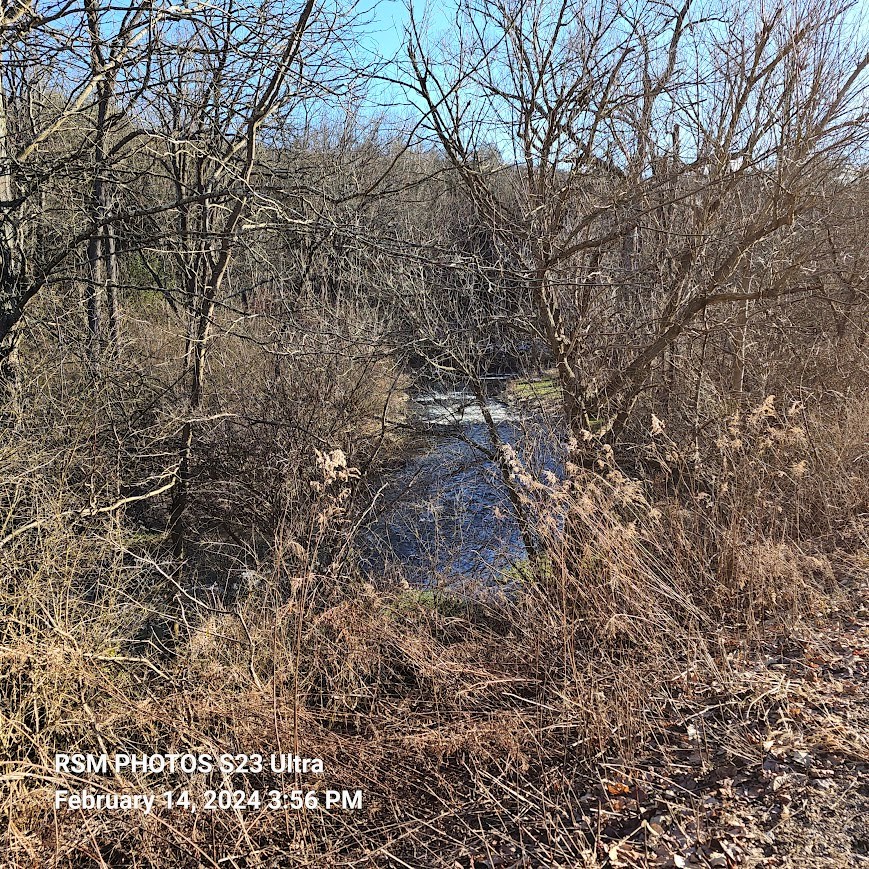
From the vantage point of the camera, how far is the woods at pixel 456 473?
3074mm

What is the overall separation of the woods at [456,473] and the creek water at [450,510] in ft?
0.42

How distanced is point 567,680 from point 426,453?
28.6 feet

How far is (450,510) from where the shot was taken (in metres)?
8.59

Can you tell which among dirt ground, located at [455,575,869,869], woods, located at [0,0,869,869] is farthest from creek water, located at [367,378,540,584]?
dirt ground, located at [455,575,869,869]

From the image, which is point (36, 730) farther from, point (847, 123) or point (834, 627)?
point (847, 123)

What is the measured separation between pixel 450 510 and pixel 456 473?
566mm

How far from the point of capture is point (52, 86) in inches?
195

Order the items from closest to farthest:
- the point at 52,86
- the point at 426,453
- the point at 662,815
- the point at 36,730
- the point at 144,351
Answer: the point at 662,815
the point at 36,730
the point at 52,86
the point at 144,351
the point at 426,453

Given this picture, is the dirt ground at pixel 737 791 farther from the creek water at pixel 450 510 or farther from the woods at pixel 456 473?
the creek water at pixel 450 510

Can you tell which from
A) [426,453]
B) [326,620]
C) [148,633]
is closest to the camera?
[326,620]

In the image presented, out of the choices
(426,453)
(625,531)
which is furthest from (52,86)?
(426,453)

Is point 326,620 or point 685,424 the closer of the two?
point 326,620

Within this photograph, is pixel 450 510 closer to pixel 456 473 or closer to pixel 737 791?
pixel 456 473

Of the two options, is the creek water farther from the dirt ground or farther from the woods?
the dirt ground
